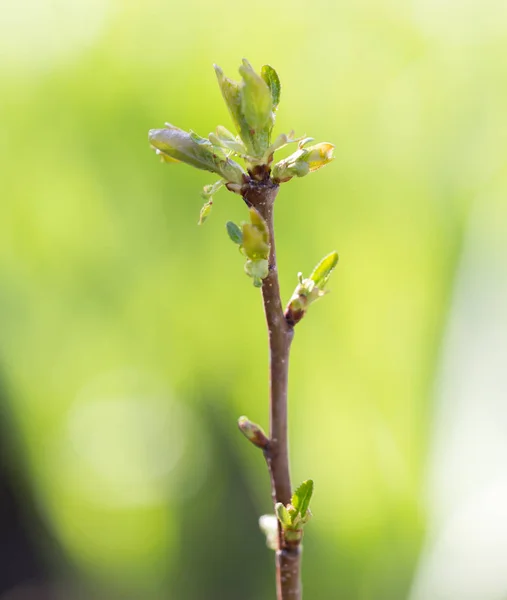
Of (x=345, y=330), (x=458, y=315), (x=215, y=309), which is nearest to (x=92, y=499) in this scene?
(x=215, y=309)

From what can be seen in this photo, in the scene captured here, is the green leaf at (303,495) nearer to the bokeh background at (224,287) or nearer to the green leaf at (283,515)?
the green leaf at (283,515)

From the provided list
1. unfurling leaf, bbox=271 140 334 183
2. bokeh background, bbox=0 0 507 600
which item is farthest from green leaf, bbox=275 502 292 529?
bokeh background, bbox=0 0 507 600

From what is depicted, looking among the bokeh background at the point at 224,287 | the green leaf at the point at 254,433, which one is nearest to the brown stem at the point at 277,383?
the green leaf at the point at 254,433

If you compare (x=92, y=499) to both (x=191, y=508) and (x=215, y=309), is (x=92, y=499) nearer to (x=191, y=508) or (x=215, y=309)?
(x=191, y=508)

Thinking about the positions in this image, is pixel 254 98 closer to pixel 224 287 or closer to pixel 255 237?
pixel 255 237

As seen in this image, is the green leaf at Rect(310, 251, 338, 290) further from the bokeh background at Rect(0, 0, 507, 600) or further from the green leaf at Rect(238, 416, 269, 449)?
the bokeh background at Rect(0, 0, 507, 600)

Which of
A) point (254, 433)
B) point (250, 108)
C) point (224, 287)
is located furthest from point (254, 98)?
point (224, 287)
